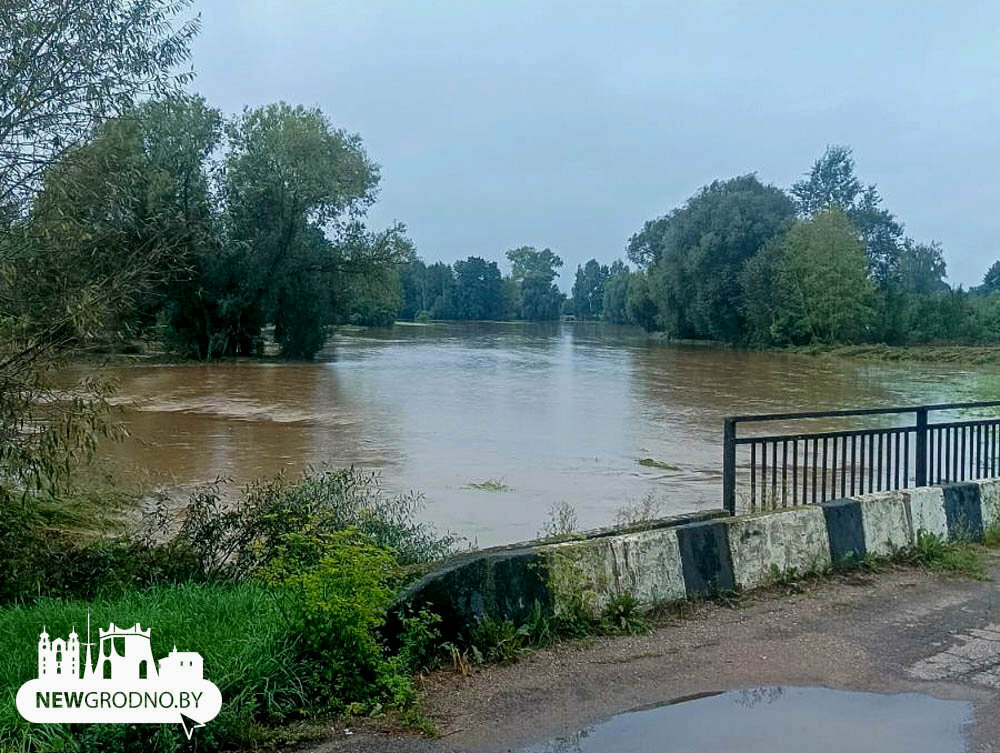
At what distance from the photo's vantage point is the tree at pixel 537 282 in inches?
6777

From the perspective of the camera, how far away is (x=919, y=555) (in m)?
6.77

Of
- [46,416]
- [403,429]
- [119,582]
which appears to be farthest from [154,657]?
[403,429]

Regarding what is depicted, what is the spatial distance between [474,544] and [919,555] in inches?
169

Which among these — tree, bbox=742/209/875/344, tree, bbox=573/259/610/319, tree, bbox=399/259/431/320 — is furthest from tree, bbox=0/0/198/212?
tree, bbox=573/259/610/319

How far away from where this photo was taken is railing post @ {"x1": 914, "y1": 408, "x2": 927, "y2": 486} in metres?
8.48

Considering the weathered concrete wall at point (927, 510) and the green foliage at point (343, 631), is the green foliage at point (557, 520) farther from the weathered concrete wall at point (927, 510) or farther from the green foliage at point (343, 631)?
the green foliage at point (343, 631)

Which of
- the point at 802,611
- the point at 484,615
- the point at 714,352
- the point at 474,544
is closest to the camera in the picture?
the point at 484,615

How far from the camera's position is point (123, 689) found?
12.3 feet

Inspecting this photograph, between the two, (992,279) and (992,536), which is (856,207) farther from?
(992,536)

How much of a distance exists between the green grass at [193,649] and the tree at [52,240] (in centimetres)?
120

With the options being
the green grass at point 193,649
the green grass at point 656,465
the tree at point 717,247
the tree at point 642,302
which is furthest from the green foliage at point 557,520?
the tree at point 642,302

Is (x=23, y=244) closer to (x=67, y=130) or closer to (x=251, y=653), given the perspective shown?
(x=67, y=130)

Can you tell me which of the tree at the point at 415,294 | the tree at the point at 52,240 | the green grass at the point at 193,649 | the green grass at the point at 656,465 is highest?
the tree at the point at 415,294

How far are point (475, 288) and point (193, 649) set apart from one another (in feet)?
519
